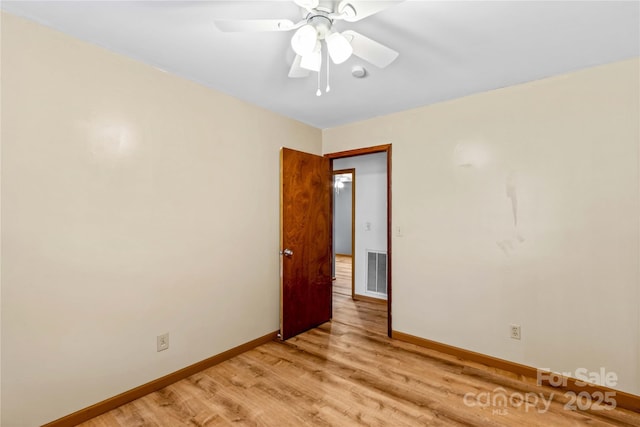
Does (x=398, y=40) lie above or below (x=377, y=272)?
above

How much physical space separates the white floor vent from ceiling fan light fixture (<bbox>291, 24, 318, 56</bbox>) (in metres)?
3.61

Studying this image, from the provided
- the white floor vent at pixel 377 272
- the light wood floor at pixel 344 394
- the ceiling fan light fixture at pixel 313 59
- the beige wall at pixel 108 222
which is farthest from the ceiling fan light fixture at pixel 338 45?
the white floor vent at pixel 377 272

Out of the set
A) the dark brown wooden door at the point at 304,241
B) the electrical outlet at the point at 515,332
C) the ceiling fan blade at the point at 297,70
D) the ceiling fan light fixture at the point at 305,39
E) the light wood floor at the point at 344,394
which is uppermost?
the ceiling fan blade at the point at 297,70

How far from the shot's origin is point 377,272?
15.1ft

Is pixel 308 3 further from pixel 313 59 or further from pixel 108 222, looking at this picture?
pixel 108 222

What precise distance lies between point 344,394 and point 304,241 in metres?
1.56

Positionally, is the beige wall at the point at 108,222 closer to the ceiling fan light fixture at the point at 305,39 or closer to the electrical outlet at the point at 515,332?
the ceiling fan light fixture at the point at 305,39

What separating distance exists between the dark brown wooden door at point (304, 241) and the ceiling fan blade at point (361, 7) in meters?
1.84

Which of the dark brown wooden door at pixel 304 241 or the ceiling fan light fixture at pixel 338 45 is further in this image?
the dark brown wooden door at pixel 304 241

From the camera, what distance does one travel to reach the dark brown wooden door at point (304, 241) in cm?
311

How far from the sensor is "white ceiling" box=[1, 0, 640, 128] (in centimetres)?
159

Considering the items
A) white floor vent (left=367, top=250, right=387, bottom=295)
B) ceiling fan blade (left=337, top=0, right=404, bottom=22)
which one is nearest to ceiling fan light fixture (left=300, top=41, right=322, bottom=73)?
ceiling fan blade (left=337, top=0, right=404, bottom=22)

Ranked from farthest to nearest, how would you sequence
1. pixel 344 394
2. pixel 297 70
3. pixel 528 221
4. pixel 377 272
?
pixel 377 272, pixel 528 221, pixel 344 394, pixel 297 70

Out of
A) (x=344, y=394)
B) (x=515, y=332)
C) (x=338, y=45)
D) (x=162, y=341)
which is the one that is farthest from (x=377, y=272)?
(x=338, y=45)
